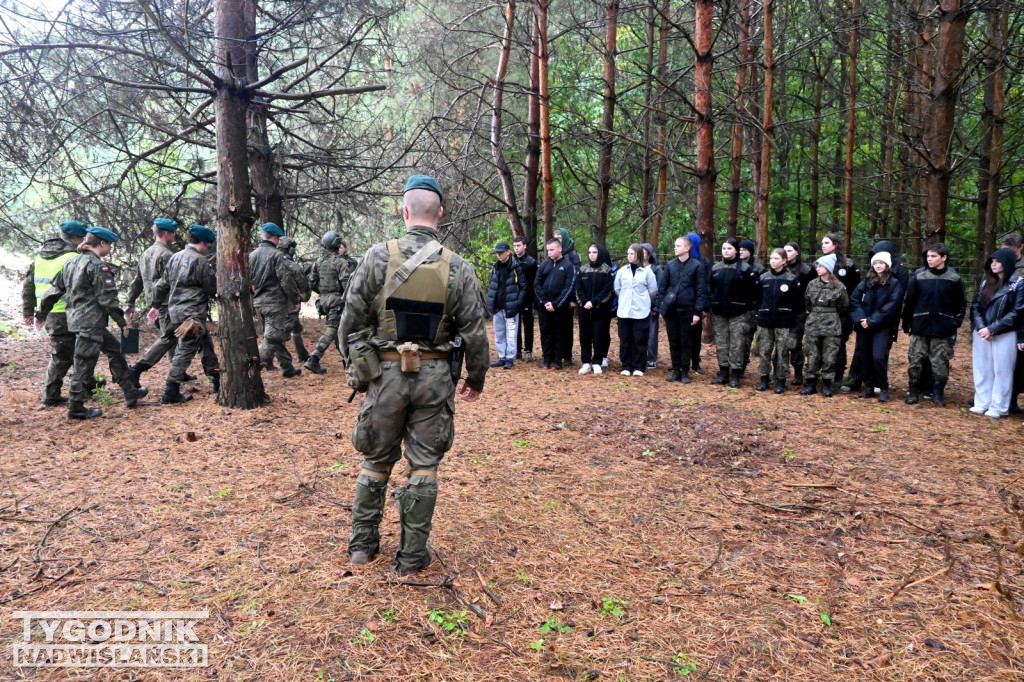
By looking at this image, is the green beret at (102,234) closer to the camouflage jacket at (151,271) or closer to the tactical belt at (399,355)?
the camouflage jacket at (151,271)

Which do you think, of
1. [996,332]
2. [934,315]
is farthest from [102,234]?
[996,332]

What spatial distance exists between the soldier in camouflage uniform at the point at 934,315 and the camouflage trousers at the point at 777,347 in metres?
1.45

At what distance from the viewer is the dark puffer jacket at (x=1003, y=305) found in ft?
24.2

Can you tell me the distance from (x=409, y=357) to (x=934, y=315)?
294 inches

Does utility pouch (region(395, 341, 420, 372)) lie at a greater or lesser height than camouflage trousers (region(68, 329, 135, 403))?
greater

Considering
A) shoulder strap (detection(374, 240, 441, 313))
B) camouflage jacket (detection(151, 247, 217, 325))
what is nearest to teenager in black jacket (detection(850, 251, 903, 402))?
shoulder strap (detection(374, 240, 441, 313))

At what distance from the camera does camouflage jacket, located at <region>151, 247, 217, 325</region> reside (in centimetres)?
815

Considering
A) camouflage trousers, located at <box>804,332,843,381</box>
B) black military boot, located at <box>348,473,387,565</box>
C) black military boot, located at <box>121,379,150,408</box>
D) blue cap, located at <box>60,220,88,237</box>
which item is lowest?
black military boot, located at <box>348,473,387,565</box>

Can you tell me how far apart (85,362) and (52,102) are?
4858 mm

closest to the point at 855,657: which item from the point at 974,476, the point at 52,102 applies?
the point at 974,476

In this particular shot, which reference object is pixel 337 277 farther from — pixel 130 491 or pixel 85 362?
pixel 130 491

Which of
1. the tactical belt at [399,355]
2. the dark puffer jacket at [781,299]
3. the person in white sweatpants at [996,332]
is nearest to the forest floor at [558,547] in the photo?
the person in white sweatpants at [996,332]

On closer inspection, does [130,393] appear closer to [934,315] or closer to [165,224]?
[165,224]

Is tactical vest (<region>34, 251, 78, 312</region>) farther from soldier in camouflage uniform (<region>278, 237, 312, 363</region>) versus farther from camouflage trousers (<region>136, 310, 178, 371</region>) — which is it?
soldier in camouflage uniform (<region>278, 237, 312, 363</region>)
